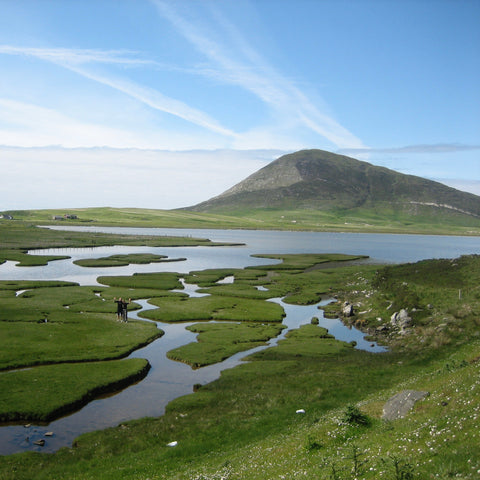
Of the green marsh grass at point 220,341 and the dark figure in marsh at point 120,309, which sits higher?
the dark figure in marsh at point 120,309

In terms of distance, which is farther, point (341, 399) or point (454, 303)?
point (454, 303)

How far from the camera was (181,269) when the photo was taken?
125 meters

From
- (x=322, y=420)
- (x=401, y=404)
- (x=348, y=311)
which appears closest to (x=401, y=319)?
(x=348, y=311)

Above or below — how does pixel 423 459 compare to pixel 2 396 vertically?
above

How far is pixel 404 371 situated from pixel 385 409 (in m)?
18.8

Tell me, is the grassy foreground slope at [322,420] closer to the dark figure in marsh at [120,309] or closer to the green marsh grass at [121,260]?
the dark figure in marsh at [120,309]

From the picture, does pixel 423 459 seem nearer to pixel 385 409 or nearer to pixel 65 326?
pixel 385 409

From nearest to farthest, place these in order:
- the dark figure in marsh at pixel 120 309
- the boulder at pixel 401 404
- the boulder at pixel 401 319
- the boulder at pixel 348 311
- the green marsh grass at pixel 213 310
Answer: the boulder at pixel 401 404 < the boulder at pixel 401 319 < the dark figure in marsh at pixel 120 309 < the green marsh grass at pixel 213 310 < the boulder at pixel 348 311

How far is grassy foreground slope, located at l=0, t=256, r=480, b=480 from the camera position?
51.6 ft

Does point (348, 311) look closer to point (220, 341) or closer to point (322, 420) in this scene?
point (220, 341)

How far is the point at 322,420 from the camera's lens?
25.5m

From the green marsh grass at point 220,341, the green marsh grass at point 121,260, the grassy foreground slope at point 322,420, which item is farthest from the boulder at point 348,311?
the green marsh grass at point 121,260

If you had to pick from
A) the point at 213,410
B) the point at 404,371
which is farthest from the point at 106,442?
the point at 404,371

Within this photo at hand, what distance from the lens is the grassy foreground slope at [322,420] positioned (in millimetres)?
15727
